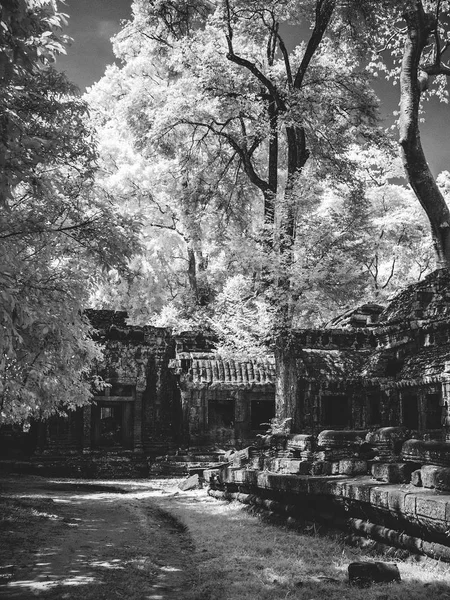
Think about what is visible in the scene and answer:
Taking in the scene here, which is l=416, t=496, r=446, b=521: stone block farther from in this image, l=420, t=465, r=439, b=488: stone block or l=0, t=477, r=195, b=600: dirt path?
l=0, t=477, r=195, b=600: dirt path

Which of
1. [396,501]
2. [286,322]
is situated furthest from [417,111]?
[396,501]

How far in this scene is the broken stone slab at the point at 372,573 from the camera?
550 cm

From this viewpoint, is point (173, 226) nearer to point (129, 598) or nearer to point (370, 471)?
point (370, 471)

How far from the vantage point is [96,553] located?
285 inches

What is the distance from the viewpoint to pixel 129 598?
5371 mm

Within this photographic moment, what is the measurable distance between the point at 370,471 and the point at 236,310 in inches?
407

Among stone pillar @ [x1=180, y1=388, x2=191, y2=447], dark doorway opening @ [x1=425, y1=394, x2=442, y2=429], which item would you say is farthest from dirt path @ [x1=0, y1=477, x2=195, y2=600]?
dark doorway opening @ [x1=425, y1=394, x2=442, y2=429]

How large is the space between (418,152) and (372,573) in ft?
51.0

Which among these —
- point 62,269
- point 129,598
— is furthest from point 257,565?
point 62,269

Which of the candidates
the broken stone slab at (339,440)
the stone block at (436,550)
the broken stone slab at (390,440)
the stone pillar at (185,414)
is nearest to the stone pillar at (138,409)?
the stone pillar at (185,414)

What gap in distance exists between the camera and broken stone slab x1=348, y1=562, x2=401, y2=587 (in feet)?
18.0

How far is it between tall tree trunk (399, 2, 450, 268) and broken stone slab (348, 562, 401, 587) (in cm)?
1440

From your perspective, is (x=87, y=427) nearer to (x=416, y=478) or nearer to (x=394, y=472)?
(x=394, y=472)

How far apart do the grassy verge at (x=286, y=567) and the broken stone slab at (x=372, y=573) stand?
91 mm
